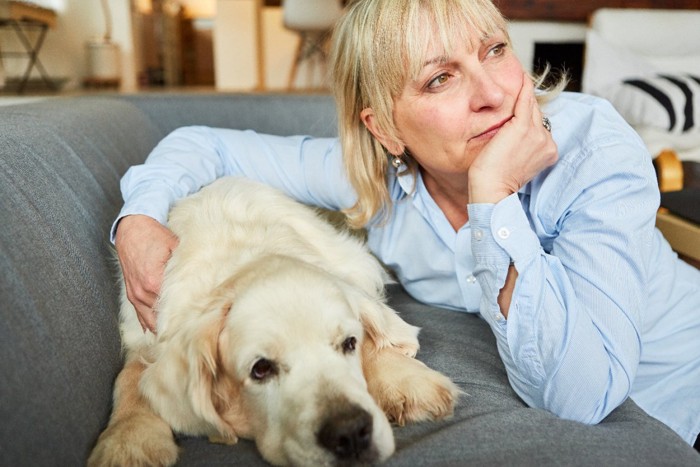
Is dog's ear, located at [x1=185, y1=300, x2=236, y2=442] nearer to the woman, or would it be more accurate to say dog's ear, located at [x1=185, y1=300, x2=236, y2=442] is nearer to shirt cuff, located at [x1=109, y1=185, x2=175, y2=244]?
the woman

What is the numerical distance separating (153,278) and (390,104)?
73cm

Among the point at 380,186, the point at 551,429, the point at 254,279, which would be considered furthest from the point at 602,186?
the point at 254,279

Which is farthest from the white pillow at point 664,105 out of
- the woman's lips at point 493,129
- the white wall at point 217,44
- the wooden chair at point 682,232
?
the white wall at point 217,44

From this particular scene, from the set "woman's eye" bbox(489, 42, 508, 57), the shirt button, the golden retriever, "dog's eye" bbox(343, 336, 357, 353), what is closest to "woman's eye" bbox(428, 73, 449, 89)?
"woman's eye" bbox(489, 42, 508, 57)

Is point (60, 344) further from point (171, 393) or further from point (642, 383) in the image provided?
point (642, 383)

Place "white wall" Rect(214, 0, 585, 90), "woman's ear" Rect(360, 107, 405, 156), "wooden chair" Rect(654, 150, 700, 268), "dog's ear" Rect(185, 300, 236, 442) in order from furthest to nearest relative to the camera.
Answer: "white wall" Rect(214, 0, 585, 90) < "wooden chair" Rect(654, 150, 700, 268) < "woman's ear" Rect(360, 107, 405, 156) < "dog's ear" Rect(185, 300, 236, 442)

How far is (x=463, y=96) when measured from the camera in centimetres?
140

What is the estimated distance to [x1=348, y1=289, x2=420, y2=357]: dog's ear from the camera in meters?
1.34

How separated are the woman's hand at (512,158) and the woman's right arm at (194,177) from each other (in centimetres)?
59

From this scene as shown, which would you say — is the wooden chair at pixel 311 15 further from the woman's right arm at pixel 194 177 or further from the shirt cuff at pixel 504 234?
the shirt cuff at pixel 504 234

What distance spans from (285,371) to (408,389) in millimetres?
263

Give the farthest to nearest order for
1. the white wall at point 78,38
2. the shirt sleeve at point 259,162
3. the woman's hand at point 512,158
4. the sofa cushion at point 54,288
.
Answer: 1. the white wall at point 78,38
2. the shirt sleeve at point 259,162
3. the woman's hand at point 512,158
4. the sofa cushion at point 54,288

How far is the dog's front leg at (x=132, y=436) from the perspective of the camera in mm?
1055

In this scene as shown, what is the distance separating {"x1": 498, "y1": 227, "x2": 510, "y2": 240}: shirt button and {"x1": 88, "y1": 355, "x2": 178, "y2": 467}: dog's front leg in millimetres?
760
